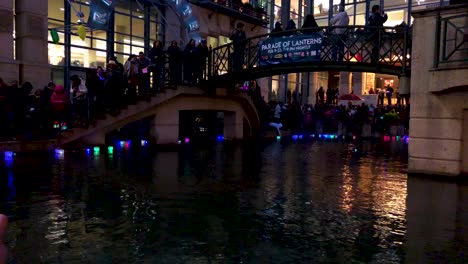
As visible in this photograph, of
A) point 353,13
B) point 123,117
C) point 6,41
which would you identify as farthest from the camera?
point 353,13

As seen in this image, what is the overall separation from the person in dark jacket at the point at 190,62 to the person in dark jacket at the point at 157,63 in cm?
103

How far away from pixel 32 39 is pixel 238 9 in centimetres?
1532

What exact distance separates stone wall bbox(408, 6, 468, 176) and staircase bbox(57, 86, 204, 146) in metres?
9.39

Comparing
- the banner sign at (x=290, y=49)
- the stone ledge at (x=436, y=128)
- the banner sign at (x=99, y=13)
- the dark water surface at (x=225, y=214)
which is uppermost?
the banner sign at (x=99, y=13)

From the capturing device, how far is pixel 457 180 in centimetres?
1095

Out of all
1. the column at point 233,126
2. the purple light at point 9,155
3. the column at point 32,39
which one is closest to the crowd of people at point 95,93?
the purple light at point 9,155

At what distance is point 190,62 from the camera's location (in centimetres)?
1905

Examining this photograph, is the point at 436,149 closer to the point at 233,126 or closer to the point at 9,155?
the point at 9,155

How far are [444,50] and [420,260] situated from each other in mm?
7105

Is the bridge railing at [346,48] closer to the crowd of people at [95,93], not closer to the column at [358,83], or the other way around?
the crowd of people at [95,93]

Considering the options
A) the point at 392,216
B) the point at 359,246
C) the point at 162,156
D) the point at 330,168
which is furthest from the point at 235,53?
the point at 359,246

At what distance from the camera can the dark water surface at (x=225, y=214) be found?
539 cm

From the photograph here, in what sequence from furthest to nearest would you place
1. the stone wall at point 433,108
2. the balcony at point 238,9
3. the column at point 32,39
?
the balcony at point 238,9 → the column at point 32,39 → the stone wall at point 433,108

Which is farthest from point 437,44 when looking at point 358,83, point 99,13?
point 358,83
